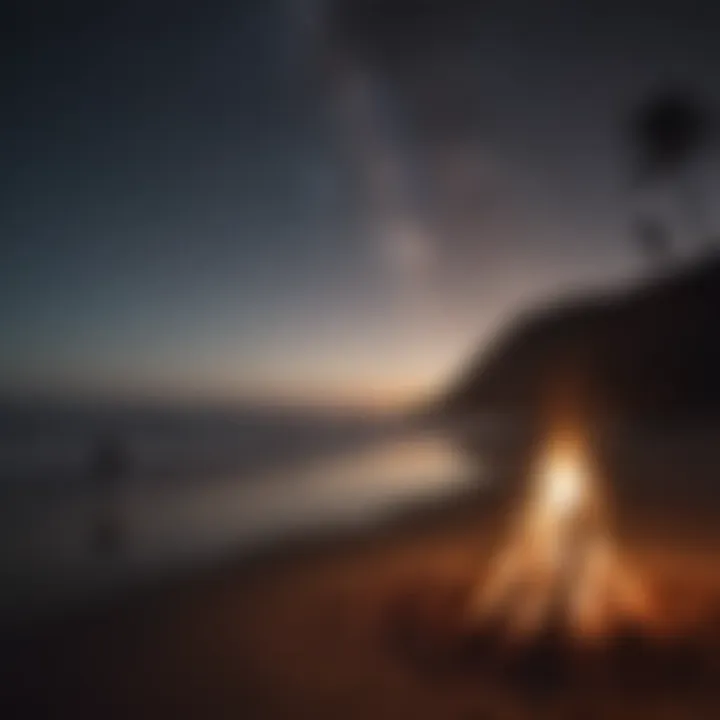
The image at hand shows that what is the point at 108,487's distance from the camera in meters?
21.4

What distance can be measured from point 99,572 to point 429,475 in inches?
583

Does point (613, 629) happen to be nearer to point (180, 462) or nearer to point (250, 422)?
point (180, 462)

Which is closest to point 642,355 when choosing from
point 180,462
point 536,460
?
point 536,460

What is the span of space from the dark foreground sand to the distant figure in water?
3801mm

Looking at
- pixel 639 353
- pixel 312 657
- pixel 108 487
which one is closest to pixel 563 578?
pixel 312 657

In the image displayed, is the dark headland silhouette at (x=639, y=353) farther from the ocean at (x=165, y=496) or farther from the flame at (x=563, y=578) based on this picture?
the flame at (x=563, y=578)

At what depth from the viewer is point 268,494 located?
20422mm

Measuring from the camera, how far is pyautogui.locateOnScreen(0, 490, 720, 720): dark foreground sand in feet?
19.9

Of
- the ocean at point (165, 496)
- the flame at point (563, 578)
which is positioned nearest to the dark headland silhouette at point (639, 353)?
the ocean at point (165, 496)

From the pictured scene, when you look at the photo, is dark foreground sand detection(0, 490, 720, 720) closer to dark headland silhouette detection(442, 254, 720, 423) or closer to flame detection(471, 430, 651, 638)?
flame detection(471, 430, 651, 638)

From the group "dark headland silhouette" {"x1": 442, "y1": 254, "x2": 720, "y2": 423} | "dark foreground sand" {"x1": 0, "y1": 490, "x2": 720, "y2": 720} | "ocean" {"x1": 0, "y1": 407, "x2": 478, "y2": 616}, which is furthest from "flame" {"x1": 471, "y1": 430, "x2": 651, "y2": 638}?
"dark headland silhouette" {"x1": 442, "y1": 254, "x2": 720, "y2": 423}

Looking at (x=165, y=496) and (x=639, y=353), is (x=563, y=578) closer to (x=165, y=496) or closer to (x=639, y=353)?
(x=165, y=496)

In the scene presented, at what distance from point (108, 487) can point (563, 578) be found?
54.4 ft

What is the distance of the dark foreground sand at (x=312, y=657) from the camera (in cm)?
606
